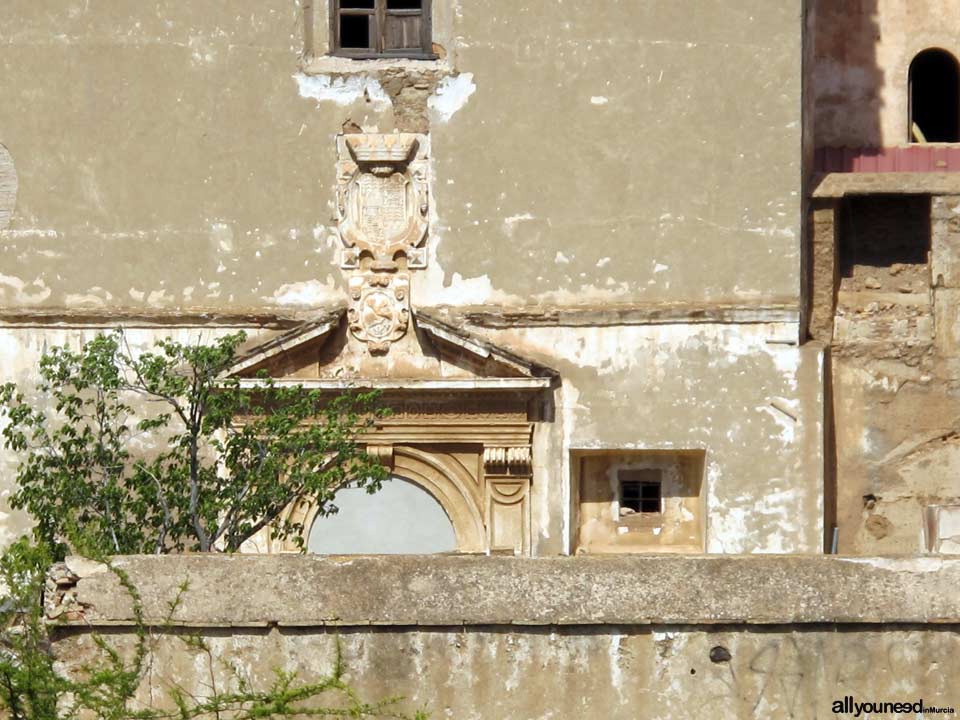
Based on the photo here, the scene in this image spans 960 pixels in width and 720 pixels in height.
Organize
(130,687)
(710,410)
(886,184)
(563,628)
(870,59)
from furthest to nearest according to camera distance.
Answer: (870,59)
(886,184)
(710,410)
(563,628)
(130,687)

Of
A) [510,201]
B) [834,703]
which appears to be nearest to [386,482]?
[510,201]

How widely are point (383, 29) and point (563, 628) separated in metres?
7.43

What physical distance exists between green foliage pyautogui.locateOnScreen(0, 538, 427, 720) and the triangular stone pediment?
596 centimetres

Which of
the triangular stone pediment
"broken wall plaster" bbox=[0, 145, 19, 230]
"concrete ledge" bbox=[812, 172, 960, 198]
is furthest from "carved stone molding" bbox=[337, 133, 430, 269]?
"concrete ledge" bbox=[812, 172, 960, 198]

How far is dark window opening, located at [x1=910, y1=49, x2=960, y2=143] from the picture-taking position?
19.3 metres

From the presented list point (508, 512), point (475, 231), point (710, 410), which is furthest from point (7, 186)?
point (710, 410)

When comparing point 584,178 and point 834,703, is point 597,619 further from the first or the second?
point 584,178

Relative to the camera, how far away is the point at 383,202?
56.9 feet

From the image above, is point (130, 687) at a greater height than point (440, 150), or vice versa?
point (440, 150)

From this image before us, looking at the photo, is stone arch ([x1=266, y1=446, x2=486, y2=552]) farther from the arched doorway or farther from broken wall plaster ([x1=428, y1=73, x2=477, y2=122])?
broken wall plaster ([x1=428, y1=73, x2=477, y2=122])

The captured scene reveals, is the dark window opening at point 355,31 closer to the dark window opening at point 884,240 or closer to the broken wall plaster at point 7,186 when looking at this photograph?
the broken wall plaster at point 7,186

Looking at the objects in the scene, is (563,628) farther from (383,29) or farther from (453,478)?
(383,29)

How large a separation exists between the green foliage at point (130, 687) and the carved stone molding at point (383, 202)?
6614mm

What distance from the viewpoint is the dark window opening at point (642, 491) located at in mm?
17469
